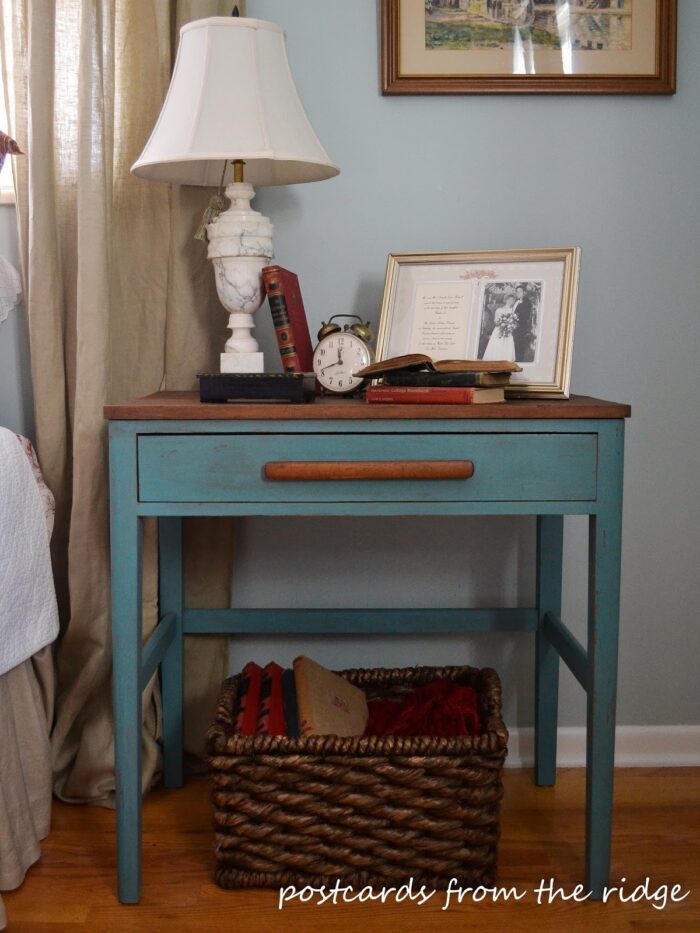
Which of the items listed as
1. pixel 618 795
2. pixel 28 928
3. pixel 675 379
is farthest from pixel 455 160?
pixel 28 928

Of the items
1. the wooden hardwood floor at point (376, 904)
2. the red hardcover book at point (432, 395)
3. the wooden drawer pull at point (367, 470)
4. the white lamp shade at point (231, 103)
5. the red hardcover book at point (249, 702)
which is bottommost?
the wooden hardwood floor at point (376, 904)

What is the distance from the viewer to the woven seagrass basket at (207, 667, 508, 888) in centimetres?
138

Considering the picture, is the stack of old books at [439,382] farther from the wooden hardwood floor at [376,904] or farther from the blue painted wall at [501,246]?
the wooden hardwood floor at [376,904]

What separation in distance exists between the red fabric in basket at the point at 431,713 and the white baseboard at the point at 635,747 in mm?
296

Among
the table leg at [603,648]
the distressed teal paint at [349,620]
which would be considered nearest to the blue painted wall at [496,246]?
the distressed teal paint at [349,620]

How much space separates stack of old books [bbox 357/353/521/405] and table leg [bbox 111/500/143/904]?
390 mm

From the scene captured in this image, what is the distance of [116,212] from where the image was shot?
166cm

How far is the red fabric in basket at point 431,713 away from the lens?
1.53 metres

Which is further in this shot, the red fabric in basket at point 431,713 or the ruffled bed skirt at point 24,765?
the red fabric in basket at point 431,713

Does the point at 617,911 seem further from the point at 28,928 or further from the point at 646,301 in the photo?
the point at 646,301

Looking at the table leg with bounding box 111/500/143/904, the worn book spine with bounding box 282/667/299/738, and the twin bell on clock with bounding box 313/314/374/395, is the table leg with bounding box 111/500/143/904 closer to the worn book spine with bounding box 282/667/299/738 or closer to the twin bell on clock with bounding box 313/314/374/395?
the worn book spine with bounding box 282/667/299/738

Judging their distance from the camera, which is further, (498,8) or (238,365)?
(498,8)

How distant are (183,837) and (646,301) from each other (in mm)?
1235

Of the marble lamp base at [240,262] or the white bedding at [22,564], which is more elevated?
the marble lamp base at [240,262]
